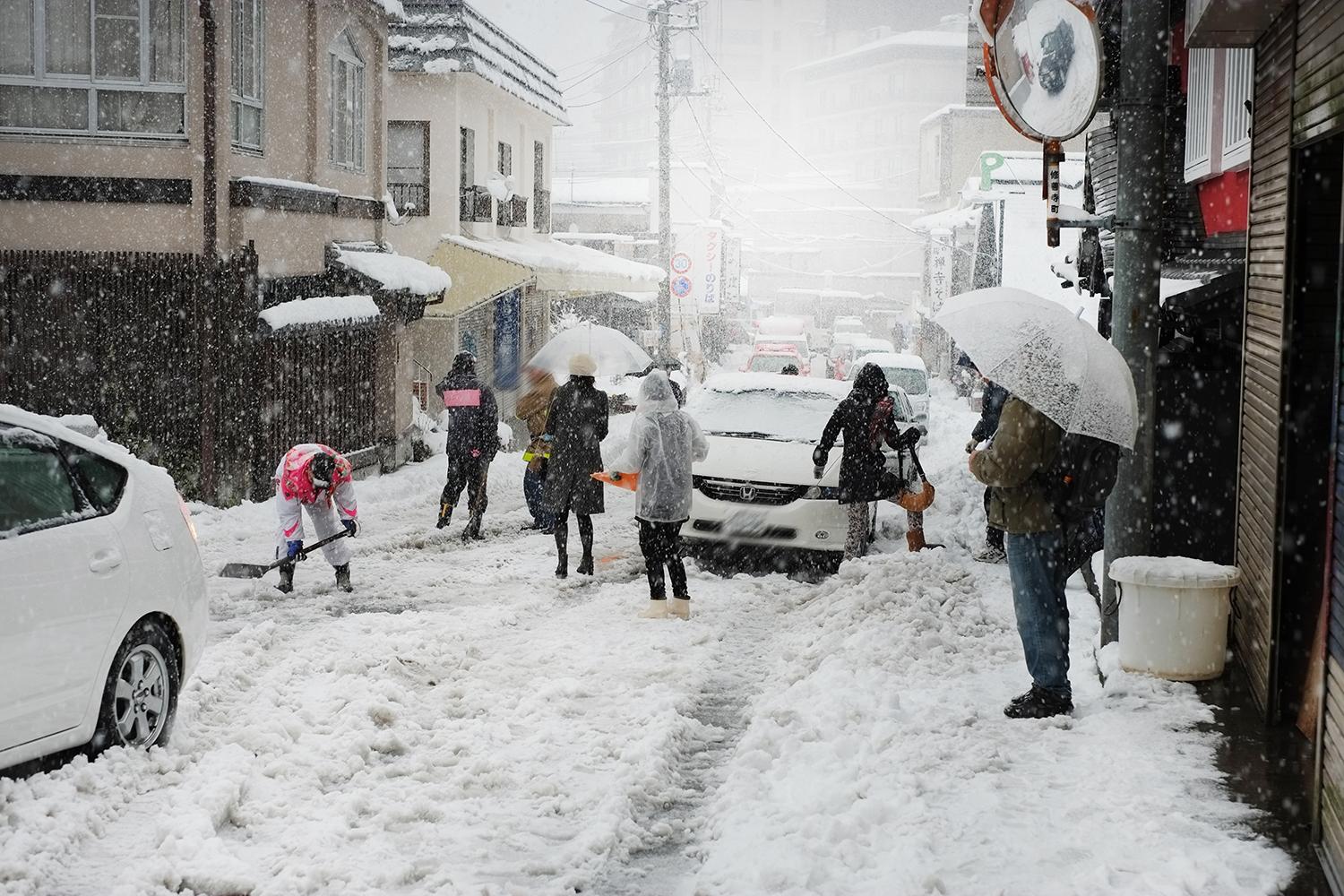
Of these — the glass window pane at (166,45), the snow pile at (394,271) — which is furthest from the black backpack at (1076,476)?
the snow pile at (394,271)

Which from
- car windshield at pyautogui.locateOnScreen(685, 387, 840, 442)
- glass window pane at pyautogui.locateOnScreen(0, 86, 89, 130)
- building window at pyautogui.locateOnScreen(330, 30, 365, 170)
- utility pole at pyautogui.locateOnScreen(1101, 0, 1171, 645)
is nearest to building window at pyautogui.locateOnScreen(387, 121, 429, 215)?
building window at pyautogui.locateOnScreen(330, 30, 365, 170)

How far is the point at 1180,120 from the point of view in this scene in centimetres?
1242

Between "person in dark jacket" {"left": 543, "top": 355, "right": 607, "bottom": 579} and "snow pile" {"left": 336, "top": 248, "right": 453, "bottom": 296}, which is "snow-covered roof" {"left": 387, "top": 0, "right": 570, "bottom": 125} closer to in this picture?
"snow pile" {"left": 336, "top": 248, "right": 453, "bottom": 296}

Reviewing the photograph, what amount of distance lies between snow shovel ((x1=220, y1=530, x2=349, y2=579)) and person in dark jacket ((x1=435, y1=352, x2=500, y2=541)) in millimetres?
3038

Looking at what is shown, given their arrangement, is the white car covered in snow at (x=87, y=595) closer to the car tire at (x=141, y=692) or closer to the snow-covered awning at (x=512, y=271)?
the car tire at (x=141, y=692)

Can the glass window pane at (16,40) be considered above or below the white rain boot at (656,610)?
above

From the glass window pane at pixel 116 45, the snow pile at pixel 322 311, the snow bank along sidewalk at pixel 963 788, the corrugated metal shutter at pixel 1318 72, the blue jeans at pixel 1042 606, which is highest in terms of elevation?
the glass window pane at pixel 116 45

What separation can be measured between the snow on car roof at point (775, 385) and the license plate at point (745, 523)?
103 inches

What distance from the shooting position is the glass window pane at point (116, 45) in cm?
1548

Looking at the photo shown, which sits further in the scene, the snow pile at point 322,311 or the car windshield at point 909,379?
the car windshield at point 909,379

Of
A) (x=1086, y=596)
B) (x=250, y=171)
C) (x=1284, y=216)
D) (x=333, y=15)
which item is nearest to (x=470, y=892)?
(x=1284, y=216)

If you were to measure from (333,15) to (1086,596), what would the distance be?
1333 cm

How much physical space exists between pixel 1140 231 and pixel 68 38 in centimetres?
1247

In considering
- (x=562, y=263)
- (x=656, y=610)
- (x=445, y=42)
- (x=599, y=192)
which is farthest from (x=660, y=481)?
(x=599, y=192)
